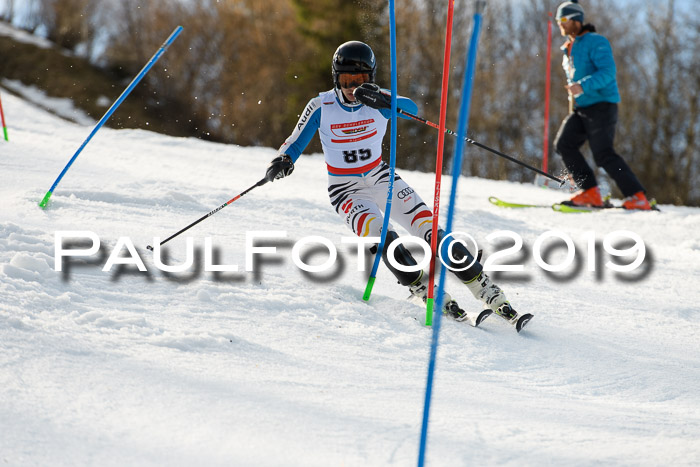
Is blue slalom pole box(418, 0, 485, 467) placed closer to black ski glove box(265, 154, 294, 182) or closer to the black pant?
black ski glove box(265, 154, 294, 182)

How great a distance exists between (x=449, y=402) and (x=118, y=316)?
4.27ft

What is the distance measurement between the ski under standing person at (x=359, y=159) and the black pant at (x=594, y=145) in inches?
132

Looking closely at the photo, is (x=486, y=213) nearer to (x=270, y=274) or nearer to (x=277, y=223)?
(x=277, y=223)

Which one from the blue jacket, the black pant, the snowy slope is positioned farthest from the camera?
the black pant

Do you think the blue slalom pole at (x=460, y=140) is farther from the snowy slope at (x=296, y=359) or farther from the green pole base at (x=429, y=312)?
the green pole base at (x=429, y=312)

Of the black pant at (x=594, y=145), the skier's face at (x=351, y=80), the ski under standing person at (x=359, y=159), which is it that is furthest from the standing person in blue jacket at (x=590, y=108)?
the skier's face at (x=351, y=80)

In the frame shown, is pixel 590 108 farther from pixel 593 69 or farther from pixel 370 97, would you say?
pixel 370 97

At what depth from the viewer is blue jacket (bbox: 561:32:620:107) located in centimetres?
618

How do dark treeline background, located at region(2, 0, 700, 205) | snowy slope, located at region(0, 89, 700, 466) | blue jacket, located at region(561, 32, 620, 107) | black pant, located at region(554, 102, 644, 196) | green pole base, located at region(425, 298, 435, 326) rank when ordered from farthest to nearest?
dark treeline background, located at region(2, 0, 700, 205) < black pant, located at region(554, 102, 644, 196) < blue jacket, located at region(561, 32, 620, 107) < green pole base, located at region(425, 298, 435, 326) < snowy slope, located at region(0, 89, 700, 466)

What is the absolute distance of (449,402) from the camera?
2.24 m

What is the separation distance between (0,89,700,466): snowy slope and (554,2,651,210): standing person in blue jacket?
65.4 inches

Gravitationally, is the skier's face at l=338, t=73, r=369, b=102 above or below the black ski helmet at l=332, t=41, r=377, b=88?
below

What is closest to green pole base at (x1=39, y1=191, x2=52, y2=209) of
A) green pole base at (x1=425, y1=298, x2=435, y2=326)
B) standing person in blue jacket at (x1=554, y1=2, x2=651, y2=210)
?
green pole base at (x1=425, y1=298, x2=435, y2=326)

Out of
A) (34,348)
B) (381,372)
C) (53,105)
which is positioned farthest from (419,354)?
(53,105)
